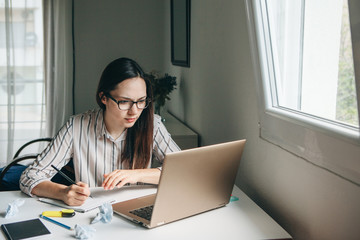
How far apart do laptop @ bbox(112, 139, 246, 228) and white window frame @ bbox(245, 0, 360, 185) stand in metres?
0.16

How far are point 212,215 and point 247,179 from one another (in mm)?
435

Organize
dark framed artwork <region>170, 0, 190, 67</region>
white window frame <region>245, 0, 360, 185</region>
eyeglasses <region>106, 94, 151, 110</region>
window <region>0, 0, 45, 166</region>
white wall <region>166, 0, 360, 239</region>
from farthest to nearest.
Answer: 1. window <region>0, 0, 45, 166</region>
2. dark framed artwork <region>170, 0, 190, 67</region>
3. eyeglasses <region>106, 94, 151, 110</region>
4. white wall <region>166, 0, 360, 239</region>
5. white window frame <region>245, 0, 360, 185</region>

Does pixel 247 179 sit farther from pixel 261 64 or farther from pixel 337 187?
pixel 337 187

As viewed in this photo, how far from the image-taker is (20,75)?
150 inches

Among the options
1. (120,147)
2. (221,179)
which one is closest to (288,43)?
(221,179)

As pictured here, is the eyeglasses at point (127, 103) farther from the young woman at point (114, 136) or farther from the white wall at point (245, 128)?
the white wall at point (245, 128)

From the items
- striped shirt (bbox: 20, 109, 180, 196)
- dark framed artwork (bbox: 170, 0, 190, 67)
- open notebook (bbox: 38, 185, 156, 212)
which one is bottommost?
open notebook (bbox: 38, 185, 156, 212)

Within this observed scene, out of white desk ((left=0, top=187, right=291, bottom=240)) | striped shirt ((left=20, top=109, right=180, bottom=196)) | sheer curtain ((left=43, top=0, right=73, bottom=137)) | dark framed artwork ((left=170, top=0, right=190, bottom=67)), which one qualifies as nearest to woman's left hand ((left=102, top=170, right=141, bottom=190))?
white desk ((left=0, top=187, right=291, bottom=240))

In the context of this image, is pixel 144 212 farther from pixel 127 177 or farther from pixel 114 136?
pixel 114 136

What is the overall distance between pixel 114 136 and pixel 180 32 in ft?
4.83

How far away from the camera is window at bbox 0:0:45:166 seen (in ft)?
12.2

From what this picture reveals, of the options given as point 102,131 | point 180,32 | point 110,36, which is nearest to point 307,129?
point 102,131

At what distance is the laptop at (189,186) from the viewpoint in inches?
48.7

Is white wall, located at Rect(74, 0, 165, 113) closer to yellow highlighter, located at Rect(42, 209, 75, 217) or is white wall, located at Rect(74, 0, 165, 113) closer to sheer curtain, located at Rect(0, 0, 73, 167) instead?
sheer curtain, located at Rect(0, 0, 73, 167)
